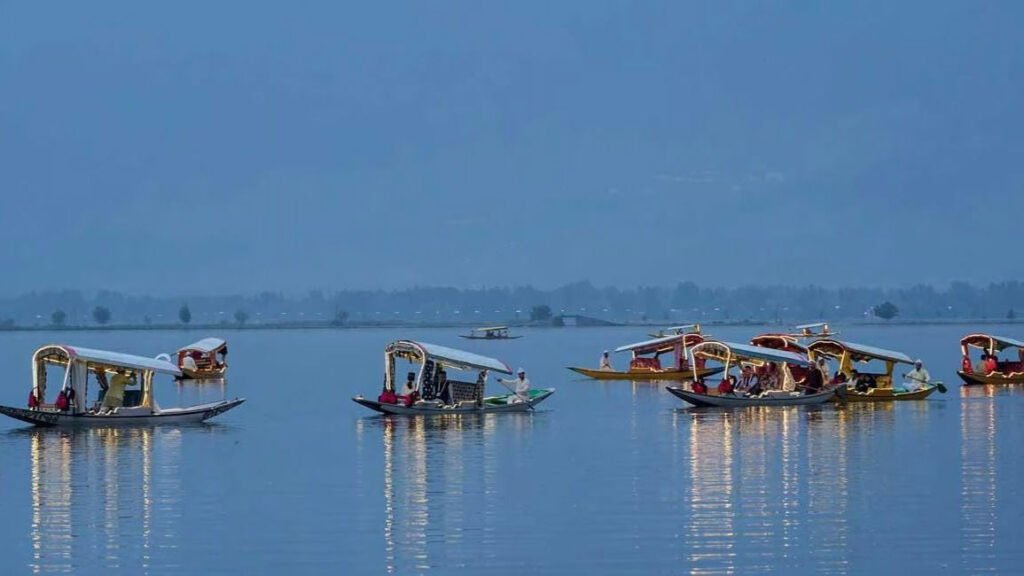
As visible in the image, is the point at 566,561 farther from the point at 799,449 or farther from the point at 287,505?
the point at 799,449

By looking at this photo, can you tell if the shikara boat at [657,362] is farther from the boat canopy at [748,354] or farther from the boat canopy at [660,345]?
the boat canopy at [748,354]

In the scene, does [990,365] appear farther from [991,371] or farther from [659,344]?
[659,344]

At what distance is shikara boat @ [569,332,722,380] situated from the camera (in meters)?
87.2

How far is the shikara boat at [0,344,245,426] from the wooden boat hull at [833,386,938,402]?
24018mm

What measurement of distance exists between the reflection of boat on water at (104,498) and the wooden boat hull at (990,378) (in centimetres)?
3948

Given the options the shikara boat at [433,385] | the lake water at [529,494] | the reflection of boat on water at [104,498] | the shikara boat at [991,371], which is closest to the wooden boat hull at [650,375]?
the shikara boat at [991,371]

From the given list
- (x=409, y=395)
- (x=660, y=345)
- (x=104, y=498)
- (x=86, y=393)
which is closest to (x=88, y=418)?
(x=86, y=393)

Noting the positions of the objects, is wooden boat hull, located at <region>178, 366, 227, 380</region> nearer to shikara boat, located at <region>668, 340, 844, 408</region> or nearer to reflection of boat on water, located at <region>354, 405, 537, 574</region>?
reflection of boat on water, located at <region>354, 405, 537, 574</region>

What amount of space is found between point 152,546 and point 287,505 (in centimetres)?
584

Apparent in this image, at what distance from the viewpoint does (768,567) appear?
28.8 metres

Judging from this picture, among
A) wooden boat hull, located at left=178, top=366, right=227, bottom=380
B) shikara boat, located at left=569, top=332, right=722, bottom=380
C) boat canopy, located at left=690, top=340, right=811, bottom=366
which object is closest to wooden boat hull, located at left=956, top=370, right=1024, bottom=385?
shikara boat, located at left=569, top=332, right=722, bottom=380

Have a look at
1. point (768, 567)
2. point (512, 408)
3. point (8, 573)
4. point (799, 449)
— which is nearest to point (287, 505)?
point (8, 573)

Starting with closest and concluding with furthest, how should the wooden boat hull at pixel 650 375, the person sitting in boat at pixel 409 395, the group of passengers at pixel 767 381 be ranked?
the person sitting in boat at pixel 409 395 < the group of passengers at pixel 767 381 < the wooden boat hull at pixel 650 375

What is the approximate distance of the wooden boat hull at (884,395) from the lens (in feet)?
209
